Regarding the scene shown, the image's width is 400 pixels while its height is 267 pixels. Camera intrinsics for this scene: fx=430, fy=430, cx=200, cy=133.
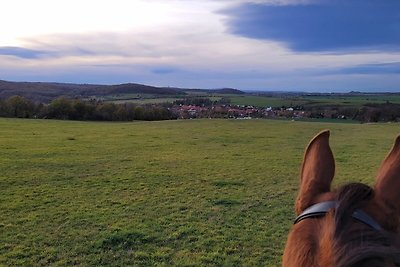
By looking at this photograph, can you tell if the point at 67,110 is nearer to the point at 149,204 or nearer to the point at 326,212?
the point at 149,204

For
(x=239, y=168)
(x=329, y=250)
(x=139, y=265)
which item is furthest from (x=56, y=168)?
(x=329, y=250)

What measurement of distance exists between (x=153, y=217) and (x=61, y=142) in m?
14.5

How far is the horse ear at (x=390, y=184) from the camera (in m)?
1.31

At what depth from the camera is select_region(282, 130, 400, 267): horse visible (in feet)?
3.26

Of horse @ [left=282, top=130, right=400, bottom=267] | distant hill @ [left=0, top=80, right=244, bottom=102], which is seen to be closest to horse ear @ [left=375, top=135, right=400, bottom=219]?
horse @ [left=282, top=130, right=400, bottom=267]

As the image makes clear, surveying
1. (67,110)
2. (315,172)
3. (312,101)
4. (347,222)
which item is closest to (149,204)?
(315,172)

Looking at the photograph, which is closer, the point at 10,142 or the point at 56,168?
the point at 56,168

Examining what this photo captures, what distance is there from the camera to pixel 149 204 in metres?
9.13

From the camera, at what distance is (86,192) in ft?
33.8

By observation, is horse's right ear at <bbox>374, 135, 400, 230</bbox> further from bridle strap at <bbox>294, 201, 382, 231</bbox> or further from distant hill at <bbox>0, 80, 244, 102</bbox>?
distant hill at <bbox>0, 80, 244, 102</bbox>

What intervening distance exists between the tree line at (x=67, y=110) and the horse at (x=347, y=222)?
51542mm

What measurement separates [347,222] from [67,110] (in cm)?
5300

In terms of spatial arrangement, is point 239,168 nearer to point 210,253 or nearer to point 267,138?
point 210,253

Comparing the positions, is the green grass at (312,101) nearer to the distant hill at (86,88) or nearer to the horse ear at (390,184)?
the distant hill at (86,88)
